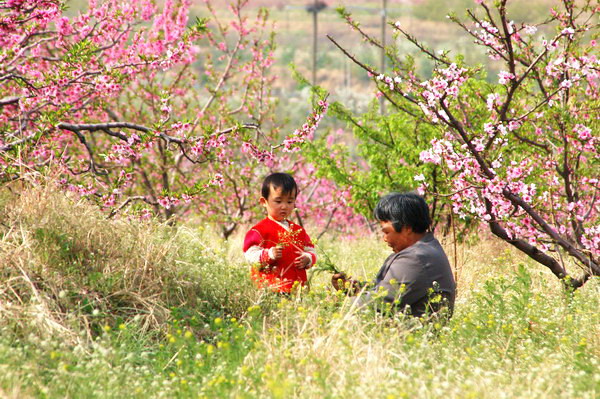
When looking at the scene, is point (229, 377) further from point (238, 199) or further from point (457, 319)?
point (238, 199)

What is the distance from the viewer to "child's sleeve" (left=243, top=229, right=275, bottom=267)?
16.6ft

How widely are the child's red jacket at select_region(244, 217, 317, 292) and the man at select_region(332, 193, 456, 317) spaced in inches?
21.7

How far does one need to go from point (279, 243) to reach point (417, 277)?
1.11m

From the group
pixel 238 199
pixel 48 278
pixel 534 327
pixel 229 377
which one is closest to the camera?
pixel 229 377

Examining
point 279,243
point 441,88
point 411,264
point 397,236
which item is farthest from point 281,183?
point 441,88

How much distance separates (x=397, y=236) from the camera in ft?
15.3

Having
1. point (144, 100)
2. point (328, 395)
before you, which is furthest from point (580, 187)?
point (144, 100)

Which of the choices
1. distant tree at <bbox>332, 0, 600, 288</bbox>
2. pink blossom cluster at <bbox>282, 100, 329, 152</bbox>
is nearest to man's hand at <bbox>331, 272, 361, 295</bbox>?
distant tree at <bbox>332, 0, 600, 288</bbox>

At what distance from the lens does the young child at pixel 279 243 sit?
16.8 feet

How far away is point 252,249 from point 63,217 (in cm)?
130

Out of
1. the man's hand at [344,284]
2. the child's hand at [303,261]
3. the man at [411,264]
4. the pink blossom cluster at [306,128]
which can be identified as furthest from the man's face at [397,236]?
the pink blossom cluster at [306,128]

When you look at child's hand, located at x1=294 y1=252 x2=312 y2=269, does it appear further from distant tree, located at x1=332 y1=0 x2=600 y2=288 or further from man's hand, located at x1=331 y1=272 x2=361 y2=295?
distant tree, located at x1=332 y1=0 x2=600 y2=288

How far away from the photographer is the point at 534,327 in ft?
15.5

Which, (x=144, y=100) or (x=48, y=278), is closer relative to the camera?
(x=48, y=278)
